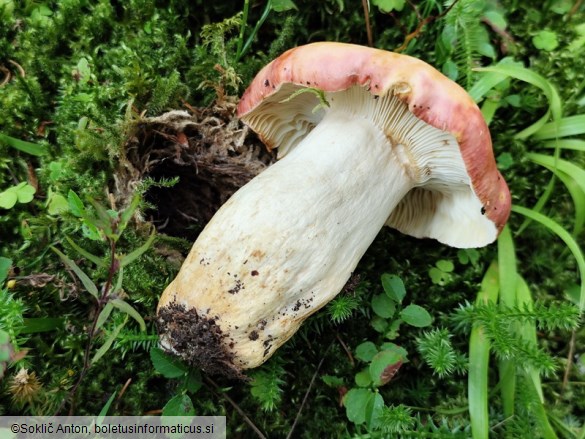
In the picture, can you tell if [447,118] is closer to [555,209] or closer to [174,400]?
[555,209]

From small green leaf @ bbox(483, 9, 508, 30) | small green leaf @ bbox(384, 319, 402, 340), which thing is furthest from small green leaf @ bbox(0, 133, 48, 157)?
small green leaf @ bbox(483, 9, 508, 30)

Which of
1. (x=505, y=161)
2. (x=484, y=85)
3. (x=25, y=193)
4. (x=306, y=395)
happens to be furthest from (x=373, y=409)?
(x=25, y=193)

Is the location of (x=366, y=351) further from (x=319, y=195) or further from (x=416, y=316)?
(x=319, y=195)

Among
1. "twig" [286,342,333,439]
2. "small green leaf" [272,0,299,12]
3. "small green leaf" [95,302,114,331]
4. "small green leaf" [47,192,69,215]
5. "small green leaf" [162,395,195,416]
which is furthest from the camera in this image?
"small green leaf" [272,0,299,12]

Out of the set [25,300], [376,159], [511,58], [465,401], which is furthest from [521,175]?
[25,300]

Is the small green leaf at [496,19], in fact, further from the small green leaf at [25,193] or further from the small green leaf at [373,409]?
the small green leaf at [25,193]

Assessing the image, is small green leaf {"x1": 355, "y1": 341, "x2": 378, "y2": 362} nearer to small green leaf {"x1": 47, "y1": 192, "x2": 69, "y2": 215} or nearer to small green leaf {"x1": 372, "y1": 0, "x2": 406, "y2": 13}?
small green leaf {"x1": 47, "y1": 192, "x2": 69, "y2": 215}
